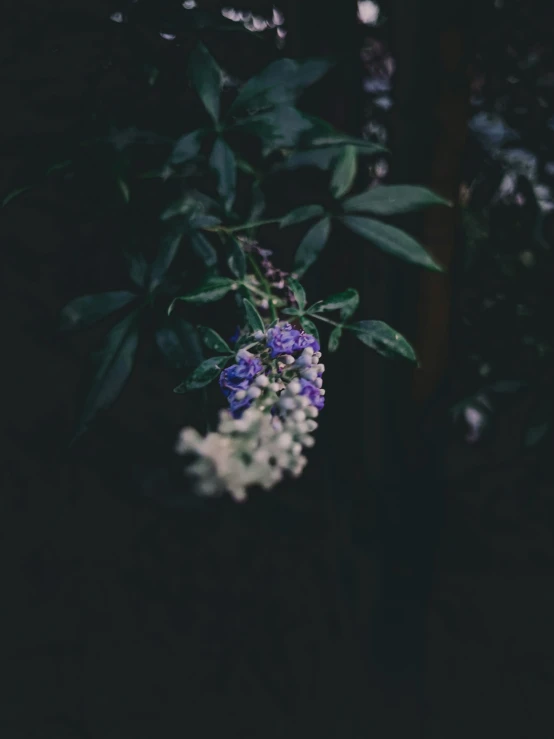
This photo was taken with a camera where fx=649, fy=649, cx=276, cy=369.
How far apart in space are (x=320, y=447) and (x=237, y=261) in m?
0.72

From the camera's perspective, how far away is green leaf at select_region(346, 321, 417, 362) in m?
0.73

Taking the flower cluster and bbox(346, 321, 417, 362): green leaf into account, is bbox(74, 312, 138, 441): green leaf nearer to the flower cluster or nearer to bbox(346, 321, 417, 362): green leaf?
the flower cluster

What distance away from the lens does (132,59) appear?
842mm

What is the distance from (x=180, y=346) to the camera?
810 mm

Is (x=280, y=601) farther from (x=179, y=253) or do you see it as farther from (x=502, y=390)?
(x=179, y=253)

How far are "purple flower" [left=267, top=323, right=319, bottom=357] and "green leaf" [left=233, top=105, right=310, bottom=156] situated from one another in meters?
0.25

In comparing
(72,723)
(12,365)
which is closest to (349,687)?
(72,723)

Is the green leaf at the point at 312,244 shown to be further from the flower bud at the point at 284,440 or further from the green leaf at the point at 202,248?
the flower bud at the point at 284,440

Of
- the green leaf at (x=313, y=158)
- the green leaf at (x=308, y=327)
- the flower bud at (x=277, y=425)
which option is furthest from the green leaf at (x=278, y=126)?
the flower bud at (x=277, y=425)

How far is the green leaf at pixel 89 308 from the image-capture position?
2.73 ft

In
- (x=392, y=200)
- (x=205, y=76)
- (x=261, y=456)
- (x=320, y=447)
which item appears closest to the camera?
(x=261, y=456)

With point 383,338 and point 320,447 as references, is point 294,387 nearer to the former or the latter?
point 383,338

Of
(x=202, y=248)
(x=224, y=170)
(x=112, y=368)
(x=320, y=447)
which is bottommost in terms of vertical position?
(x=320, y=447)

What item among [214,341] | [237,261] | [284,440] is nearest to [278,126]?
[237,261]
